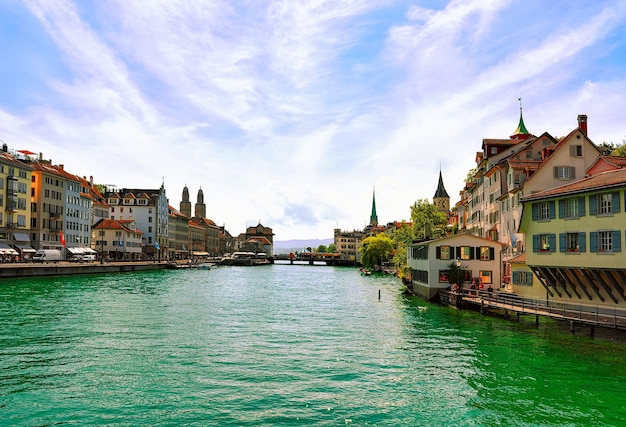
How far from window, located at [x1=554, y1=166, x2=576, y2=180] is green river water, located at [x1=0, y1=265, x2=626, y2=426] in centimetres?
1766

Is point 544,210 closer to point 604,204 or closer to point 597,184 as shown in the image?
point 597,184

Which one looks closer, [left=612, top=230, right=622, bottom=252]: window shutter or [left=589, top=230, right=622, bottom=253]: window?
[left=612, top=230, right=622, bottom=252]: window shutter

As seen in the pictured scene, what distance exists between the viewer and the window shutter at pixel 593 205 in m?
35.4

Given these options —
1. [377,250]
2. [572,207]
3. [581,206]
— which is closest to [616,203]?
[581,206]

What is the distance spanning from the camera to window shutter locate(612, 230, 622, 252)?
110 ft

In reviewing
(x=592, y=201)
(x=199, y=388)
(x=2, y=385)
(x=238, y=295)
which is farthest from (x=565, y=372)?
(x=238, y=295)

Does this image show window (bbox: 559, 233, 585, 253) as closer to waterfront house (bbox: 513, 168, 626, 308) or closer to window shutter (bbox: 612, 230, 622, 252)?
waterfront house (bbox: 513, 168, 626, 308)

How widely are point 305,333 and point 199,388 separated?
51.2ft

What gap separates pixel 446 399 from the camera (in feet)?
73.4

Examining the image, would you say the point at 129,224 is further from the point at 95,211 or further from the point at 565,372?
the point at 565,372

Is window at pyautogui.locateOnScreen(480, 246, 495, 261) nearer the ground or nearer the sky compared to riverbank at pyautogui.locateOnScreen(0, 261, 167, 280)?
nearer the sky

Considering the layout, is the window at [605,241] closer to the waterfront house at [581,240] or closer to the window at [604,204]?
the waterfront house at [581,240]

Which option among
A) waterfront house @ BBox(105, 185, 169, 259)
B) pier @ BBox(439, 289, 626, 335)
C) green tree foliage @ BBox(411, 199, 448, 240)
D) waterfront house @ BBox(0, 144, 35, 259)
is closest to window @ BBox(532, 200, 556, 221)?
pier @ BBox(439, 289, 626, 335)

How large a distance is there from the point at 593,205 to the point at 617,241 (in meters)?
3.12
